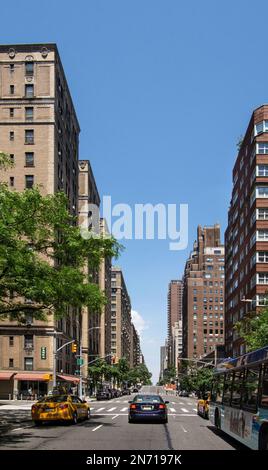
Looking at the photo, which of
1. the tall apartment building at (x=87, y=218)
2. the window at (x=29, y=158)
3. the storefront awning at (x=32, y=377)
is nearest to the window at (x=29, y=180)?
the window at (x=29, y=158)

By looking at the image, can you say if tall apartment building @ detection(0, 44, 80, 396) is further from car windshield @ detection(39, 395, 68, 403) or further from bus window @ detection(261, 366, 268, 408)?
bus window @ detection(261, 366, 268, 408)

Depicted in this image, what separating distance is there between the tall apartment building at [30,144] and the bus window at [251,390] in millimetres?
63289

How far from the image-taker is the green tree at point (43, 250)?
25344mm

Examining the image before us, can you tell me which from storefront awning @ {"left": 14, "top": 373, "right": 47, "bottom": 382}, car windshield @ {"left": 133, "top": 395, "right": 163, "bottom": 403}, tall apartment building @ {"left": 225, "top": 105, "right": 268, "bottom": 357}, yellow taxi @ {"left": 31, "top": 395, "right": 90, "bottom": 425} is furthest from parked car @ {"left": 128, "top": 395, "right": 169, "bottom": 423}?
storefront awning @ {"left": 14, "top": 373, "right": 47, "bottom": 382}

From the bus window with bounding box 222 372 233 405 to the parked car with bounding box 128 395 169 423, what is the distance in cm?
684

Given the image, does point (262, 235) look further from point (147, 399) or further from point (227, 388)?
point (227, 388)

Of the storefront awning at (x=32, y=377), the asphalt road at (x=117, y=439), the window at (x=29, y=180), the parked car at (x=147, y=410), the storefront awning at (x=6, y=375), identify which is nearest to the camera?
the asphalt road at (x=117, y=439)

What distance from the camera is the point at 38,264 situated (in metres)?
27.5

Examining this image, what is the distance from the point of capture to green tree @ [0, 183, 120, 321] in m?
25.3

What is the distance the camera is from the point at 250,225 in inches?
3440

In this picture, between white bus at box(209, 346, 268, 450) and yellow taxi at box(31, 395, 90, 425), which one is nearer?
white bus at box(209, 346, 268, 450)

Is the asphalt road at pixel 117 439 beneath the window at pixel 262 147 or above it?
beneath

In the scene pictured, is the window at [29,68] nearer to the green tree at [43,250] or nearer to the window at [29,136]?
the window at [29,136]
